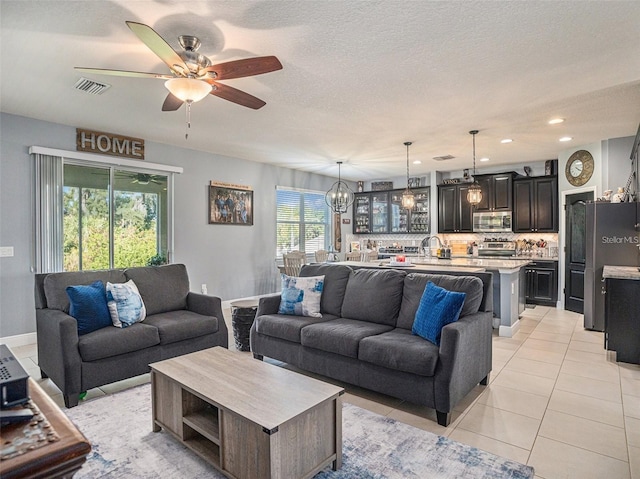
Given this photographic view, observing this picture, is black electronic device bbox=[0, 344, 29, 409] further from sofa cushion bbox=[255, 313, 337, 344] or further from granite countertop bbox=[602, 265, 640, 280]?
granite countertop bbox=[602, 265, 640, 280]

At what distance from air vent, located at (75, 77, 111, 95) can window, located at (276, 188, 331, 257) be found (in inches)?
164

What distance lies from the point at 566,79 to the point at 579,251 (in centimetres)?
352

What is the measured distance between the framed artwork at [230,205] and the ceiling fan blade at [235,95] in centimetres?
335

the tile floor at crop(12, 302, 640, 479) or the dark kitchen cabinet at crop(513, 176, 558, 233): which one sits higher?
the dark kitchen cabinet at crop(513, 176, 558, 233)

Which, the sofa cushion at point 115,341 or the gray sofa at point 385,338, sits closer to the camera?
the gray sofa at point 385,338

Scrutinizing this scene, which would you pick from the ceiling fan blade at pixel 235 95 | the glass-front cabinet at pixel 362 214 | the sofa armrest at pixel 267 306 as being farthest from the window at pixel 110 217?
the glass-front cabinet at pixel 362 214

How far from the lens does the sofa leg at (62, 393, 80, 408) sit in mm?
2760

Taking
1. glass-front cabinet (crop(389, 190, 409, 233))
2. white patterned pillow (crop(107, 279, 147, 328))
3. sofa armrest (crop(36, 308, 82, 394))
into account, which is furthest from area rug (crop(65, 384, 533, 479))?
glass-front cabinet (crop(389, 190, 409, 233))

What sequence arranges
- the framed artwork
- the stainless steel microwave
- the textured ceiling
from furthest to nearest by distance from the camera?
the stainless steel microwave < the framed artwork < the textured ceiling

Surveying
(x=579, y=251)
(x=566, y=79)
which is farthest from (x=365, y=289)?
(x=579, y=251)

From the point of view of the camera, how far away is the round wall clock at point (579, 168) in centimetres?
584

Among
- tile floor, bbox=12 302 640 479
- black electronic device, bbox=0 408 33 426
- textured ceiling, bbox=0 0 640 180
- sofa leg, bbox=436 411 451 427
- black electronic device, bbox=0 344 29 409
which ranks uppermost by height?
textured ceiling, bbox=0 0 640 180

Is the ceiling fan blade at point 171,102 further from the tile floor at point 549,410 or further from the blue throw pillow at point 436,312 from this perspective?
the blue throw pillow at point 436,312

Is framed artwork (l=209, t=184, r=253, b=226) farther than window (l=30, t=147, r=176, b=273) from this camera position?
Yes
